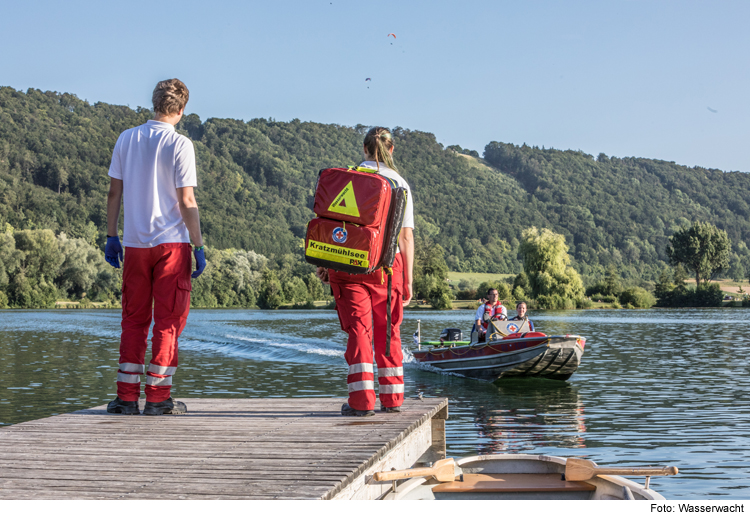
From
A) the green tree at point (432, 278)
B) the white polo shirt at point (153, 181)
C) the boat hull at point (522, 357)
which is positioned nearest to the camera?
the white polo shirt at point (153, 181)

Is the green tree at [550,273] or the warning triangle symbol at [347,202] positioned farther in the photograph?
the green tree at [550,273]

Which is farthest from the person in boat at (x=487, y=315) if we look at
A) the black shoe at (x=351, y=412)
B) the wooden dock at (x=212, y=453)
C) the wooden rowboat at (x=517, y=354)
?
the black shoe at (x=351, y=412)

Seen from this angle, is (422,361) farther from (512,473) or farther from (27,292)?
(27,292)

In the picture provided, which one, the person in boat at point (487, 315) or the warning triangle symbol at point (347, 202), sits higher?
the warning triangle symbol at point (347, 202)

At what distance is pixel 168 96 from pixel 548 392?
12.3 meters

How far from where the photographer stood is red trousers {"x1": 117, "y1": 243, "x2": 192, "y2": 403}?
5.15 meters

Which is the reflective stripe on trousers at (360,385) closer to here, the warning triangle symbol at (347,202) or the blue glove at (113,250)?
the warning triangle symbol at (347,202)

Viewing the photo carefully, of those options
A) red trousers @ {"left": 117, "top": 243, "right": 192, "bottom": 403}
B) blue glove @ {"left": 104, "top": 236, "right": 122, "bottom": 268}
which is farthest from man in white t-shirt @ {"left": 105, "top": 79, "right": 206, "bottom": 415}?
blue glove @ {"left": 104, "top": 236, "right": 122, "bottom": 268}

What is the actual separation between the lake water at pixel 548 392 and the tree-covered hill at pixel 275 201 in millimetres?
79201

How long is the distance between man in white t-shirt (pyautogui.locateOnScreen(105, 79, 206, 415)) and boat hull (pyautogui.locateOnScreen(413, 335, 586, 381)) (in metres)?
11.9

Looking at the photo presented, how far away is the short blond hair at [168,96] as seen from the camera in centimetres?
530

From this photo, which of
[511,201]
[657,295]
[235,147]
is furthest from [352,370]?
[511,201]

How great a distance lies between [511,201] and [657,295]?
122530 mm

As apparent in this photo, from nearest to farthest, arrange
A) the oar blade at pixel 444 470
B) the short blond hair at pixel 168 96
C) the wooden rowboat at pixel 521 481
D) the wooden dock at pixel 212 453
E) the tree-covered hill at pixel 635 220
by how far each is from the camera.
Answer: the wooden dock at pixel 212 453 → the wooden rowboat at pixel 521 481 → the oar blade at pixel 444 470 → the short blond hair at pixel 168 96 → the tree-covered hill at pixel 635 220
